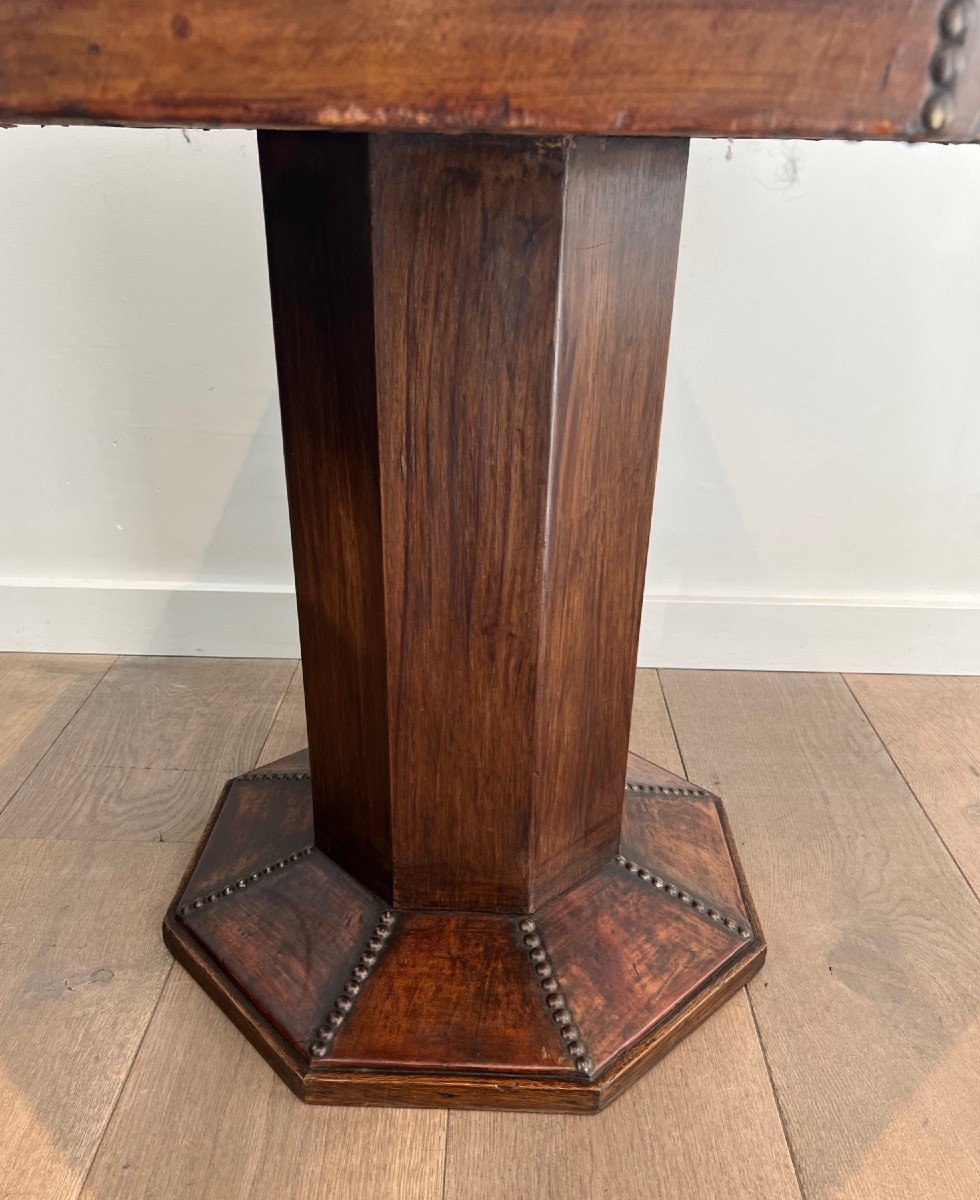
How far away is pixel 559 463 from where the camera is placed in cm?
77

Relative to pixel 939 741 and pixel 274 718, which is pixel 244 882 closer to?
pixel 274 718

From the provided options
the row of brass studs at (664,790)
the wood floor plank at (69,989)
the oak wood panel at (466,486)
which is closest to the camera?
the oak wood panel at (466,486)

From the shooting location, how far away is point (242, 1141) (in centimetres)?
79

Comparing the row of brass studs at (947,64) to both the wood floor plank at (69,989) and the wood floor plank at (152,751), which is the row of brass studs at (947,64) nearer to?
the wood floor plank at (69,989)

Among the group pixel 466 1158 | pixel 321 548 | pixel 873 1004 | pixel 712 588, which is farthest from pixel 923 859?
pixel 321 548

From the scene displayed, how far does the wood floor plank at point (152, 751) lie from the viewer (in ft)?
3.94

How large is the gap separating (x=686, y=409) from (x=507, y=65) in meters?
1.05

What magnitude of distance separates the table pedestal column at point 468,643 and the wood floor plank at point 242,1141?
3cm

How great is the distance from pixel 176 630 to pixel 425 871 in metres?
0.85

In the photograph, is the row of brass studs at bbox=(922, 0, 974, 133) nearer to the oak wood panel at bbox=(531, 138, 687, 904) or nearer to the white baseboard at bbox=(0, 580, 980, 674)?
the oak wood panel at bbox=(531, 138, 687, 904)

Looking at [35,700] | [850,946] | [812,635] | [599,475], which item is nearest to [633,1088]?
[850,946]

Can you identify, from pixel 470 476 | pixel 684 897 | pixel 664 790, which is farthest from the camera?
pixel 664 790

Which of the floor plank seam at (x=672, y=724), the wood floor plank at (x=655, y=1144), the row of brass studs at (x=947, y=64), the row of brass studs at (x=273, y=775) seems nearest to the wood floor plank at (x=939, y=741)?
the floor plank seam at (x=672, y=724)

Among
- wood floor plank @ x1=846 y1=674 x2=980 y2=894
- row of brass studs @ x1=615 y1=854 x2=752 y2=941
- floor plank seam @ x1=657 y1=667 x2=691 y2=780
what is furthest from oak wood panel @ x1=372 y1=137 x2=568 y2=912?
wood floor plank @ x1=846 y1=674 x2=980 y2=894
